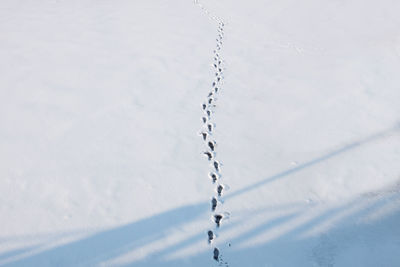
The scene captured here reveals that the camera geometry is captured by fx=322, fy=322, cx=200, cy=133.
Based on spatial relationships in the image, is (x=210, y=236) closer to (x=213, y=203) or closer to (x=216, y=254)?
(x=216, y=254)

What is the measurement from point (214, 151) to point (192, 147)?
0.22 m

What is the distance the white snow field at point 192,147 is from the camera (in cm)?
233

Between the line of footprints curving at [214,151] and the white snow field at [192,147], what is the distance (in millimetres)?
40

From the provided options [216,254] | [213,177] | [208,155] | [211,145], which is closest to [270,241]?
[216,254]

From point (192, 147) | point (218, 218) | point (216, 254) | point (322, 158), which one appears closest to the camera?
point (216, 254)

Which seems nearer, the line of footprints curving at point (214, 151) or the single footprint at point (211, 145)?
the line of footprints curving at point (214, 151)

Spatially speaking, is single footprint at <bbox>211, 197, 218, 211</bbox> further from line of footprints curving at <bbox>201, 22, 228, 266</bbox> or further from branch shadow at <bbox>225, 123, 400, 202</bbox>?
branch shadow at <bbox>225, 123, 400, 202</bbox>

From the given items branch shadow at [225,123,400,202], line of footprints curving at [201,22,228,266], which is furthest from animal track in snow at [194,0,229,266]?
branch shadow at [225,123,400,202]

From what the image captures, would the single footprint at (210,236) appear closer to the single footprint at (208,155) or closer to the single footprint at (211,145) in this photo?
the single footprint at (208,155)

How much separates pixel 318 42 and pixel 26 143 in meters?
4.64

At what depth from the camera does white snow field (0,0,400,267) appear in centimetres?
233

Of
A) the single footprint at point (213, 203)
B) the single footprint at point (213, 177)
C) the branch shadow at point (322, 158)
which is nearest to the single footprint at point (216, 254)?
the single footprint at point (213, 203)

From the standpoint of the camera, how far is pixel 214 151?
10.3ft

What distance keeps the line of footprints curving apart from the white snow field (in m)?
0.04
